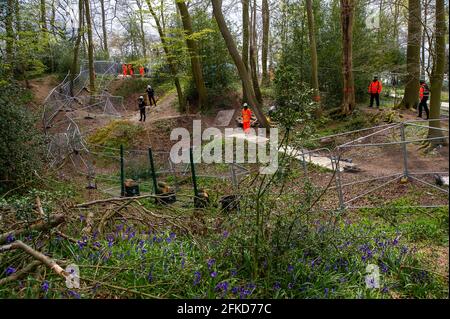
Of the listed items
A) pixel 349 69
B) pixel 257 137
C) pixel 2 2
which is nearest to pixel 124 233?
pixel 2 2

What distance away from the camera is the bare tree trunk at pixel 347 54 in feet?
49.1

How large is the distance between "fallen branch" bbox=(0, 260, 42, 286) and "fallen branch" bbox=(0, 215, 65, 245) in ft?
2.12

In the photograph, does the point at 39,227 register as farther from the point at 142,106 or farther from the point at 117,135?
the point at 142,106

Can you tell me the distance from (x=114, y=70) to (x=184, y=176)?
1967 centimetres

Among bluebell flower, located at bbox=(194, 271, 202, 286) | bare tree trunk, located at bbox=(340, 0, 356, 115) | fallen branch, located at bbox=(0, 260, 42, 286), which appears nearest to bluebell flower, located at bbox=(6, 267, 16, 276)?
Result: fallen branch, located at bbox=(0, 260, 42, 286)

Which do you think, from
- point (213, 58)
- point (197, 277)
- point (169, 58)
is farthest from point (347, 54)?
point (197, 277)

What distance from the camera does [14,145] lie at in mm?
8898

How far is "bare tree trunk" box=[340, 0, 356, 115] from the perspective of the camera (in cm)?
1498

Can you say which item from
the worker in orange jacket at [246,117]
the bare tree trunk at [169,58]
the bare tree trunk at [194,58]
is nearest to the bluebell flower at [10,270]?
the worker in orange jacket at [246,117]

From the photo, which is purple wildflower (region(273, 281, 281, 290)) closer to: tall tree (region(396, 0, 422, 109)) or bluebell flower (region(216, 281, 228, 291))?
bluebell flower (region(216, 281, 228, 291))

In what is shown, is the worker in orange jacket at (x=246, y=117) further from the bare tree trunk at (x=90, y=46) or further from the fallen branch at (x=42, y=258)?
the fallen branch at (x=42, y=258)

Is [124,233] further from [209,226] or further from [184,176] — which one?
[184,176]

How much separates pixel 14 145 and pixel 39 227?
547 cm

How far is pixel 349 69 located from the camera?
624 inches
